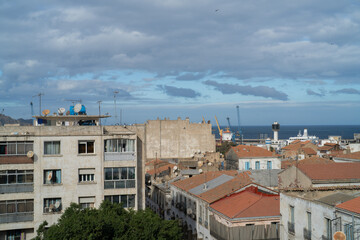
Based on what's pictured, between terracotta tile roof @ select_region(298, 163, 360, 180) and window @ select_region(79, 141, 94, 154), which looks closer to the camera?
terracotta tile roof @ select_region(298, 163, 360, 180)

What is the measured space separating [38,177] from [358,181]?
2449 cm

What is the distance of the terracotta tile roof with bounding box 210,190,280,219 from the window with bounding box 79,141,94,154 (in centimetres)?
1203

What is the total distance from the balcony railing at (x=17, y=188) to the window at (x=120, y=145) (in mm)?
6397

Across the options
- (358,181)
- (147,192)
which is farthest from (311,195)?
(147,192)

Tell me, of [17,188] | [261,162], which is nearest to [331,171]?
[17,188]

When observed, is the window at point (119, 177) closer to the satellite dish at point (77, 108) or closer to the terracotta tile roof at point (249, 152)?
the satellite dish at point (77, 108)

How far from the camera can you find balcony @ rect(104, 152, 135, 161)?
113 feet

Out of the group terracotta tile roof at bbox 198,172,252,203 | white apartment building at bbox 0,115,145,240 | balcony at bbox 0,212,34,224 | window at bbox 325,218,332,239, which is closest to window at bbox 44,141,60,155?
white apartment building at bbox 0,115,145,240

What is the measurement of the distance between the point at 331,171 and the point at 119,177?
16.8 m

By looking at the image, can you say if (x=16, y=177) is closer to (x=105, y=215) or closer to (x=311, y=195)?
(x=105, y=215)

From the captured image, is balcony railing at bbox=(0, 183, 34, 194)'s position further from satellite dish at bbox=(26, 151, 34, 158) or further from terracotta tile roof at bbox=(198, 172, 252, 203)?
terracotta tile roof at bbox=(198, 172, 252, 203)

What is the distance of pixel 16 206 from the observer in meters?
32.7

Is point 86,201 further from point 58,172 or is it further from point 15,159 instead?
point 15,159

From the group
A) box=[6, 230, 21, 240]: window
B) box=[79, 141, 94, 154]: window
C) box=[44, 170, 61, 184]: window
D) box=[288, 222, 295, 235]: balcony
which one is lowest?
box=[6, 230, 21, 240]: window
